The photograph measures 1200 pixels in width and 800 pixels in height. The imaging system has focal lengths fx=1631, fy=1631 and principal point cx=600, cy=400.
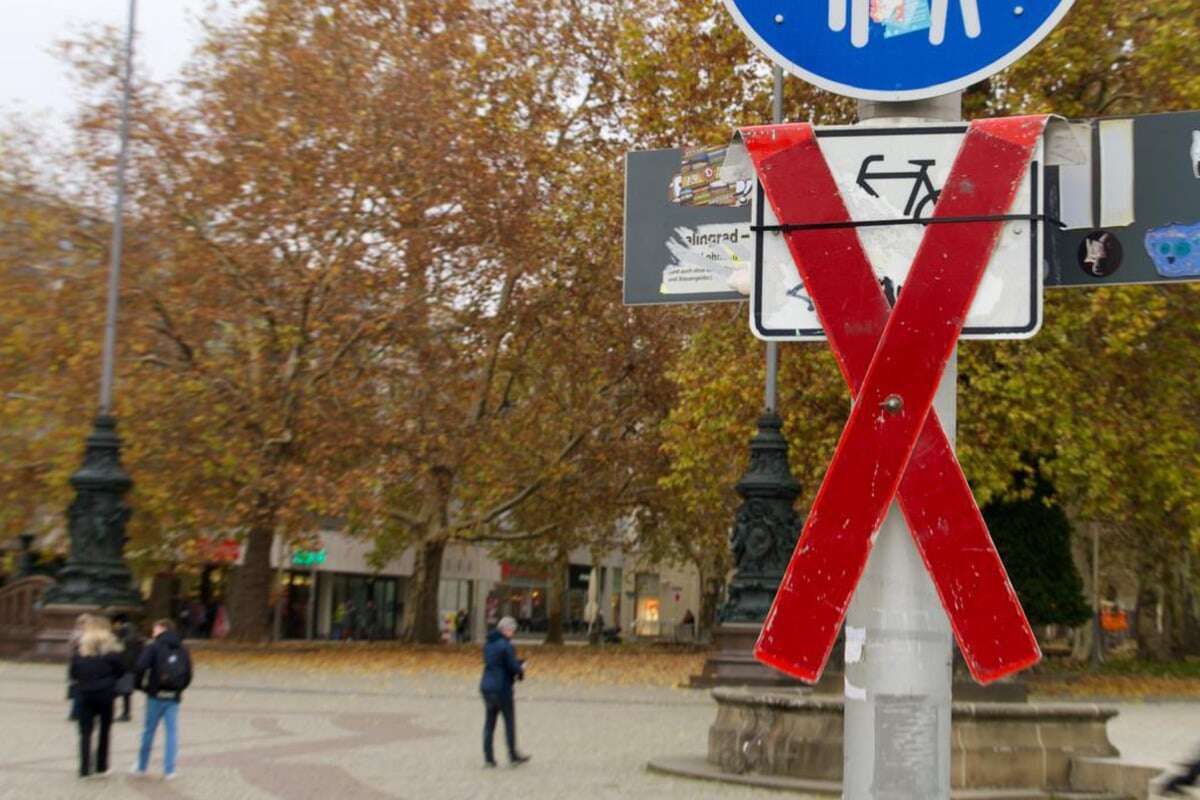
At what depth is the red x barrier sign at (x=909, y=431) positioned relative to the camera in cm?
276

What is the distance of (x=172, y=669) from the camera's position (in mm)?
14875

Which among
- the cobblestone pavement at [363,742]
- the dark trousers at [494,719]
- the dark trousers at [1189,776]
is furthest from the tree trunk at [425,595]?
the dark trousers at [1189,776]

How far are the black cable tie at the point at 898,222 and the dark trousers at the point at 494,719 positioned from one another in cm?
1344

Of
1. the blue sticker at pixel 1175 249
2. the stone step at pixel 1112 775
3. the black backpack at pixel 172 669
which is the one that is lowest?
the stone step at pixel 1112 775

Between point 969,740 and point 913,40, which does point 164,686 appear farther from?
point 913,40

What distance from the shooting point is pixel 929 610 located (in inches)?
109

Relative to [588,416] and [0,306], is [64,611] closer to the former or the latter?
[0,306]

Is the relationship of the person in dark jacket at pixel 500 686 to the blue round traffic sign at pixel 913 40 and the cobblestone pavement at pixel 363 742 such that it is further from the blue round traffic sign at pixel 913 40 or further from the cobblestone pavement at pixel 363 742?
the blue round traffic sign at pixel 913 40

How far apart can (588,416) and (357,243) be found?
891cm

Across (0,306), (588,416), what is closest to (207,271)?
(0,306)

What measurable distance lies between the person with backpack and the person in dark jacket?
291 cm

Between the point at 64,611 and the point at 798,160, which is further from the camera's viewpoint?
the point at 64,611

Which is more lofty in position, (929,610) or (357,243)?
(357,243)

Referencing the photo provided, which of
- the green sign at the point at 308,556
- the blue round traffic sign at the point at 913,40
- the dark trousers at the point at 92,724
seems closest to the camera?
the blue round traffic sign at the point at 913,40
